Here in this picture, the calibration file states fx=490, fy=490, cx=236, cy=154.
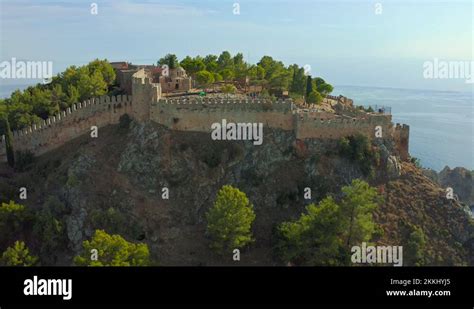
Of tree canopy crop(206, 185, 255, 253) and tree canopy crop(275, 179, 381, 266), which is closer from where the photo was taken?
tree canopy crop(275, 179, 381, 266)

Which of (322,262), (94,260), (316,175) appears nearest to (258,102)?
(316,175)

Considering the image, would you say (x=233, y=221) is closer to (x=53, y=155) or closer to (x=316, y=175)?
(x=316, y=175)

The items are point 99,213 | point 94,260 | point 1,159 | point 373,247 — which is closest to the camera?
point 94,260

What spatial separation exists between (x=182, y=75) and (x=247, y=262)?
23.8 metres

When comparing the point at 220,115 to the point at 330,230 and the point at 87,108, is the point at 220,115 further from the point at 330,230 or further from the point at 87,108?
the point at 330,230

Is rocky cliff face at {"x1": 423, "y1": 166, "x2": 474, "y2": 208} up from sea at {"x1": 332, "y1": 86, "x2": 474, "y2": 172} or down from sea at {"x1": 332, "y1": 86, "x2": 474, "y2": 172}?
down

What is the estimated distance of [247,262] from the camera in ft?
113

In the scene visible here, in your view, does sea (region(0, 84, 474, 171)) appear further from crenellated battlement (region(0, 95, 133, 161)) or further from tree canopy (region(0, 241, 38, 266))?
tree canopy (region(0, 241, 38, 266))

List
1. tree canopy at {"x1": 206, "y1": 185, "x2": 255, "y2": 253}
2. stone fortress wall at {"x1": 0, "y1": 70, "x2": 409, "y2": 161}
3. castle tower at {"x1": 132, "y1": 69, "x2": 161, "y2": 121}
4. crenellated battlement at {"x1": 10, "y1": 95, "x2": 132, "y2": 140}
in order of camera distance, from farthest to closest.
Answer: crenellated battlement at {"x1": 10, "y1": 95, "x2": 132, "y2": 140} < castle tower at {"x1": 132, "y1": 69, "x2": 161, "y2": 121} < stone fortress wall at {"x1": 0, "y1": 70, "x2": 409, "y2": 161} < tree canopy at {"x1": 206, "y1": 185, "x2": 255, "y2": 253}

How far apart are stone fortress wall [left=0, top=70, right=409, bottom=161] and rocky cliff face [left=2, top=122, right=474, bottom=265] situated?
0.95 m

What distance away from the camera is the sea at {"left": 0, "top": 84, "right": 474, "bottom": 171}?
323 ft

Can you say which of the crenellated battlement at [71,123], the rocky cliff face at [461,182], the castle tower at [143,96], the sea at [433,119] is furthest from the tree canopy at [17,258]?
the sea at [433,119]

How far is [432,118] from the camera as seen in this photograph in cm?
12406

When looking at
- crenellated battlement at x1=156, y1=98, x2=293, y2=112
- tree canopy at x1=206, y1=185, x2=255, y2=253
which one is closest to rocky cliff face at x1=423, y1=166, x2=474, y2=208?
crenellated battlement at x1=156, y1=98, x2=293, y2=112
